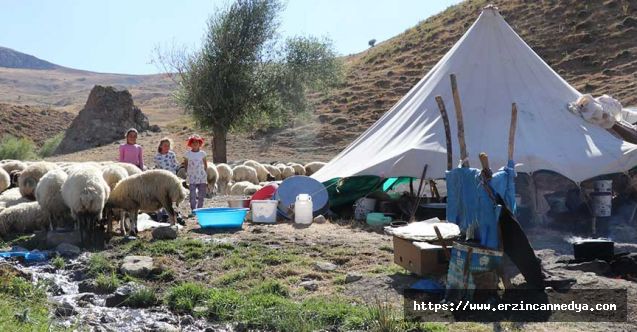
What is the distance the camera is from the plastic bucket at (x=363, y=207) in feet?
38.0

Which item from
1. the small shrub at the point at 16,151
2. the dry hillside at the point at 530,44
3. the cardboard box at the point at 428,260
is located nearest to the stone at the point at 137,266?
the cardboard box at the point at 428,260

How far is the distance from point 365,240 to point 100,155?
23.8 meters

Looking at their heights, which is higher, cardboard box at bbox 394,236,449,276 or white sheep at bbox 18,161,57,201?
white sheep at bbox 18,161,57,201

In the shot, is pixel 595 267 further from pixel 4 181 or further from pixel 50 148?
pixel 50 148

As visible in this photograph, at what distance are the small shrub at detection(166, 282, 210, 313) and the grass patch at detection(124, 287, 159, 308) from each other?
141 mm

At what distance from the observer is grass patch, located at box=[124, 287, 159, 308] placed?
6395mm

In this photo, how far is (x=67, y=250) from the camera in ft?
27.8

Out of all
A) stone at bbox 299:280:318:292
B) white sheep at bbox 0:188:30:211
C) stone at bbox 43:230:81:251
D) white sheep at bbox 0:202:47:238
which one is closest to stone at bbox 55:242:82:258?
stone at bbox 43:230:81:251

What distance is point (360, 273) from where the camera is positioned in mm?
7293

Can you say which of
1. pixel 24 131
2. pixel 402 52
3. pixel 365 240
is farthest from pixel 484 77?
pixel 24 131

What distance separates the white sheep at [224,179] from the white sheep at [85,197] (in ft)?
29.3

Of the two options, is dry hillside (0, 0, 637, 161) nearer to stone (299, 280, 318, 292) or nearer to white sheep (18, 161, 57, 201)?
white sheep (18, 161, 57, 201)

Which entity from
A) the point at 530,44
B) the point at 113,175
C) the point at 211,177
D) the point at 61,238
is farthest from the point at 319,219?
the point at 530,44

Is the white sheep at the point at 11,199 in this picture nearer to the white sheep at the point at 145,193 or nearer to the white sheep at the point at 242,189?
the white sheep at the point at 145,193
